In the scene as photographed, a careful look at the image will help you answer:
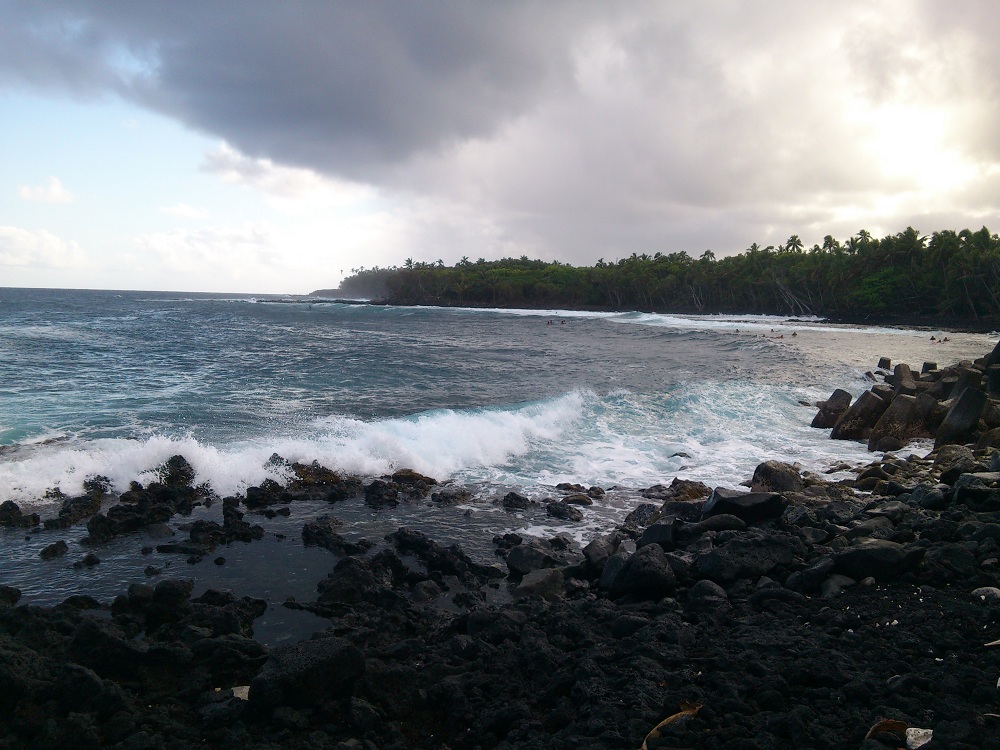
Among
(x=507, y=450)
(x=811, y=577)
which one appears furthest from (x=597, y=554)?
(x=507, y=450)

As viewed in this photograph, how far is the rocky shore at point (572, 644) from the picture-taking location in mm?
3754

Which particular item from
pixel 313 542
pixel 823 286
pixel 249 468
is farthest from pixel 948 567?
pixel 823 286

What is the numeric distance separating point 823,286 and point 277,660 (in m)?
94.8

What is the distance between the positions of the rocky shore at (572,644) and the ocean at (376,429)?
69cm

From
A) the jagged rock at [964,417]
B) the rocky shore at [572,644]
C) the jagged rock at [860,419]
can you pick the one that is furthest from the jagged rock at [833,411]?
the rocky shore at [572,644]

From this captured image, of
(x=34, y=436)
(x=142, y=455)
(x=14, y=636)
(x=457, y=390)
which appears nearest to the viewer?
(x=14, y=636)

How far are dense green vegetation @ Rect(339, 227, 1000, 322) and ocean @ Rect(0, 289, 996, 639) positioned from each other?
4826cm

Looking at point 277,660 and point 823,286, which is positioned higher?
point 823,286

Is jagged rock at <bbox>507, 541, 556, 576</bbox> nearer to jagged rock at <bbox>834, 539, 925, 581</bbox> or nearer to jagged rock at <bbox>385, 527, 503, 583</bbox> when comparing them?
jagged rock at <bbox>385, 527, 503, 583</bbox>

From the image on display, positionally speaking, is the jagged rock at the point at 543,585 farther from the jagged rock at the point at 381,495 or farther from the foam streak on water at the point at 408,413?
the foam streak on water at the point at 408,413

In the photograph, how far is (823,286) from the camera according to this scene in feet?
278

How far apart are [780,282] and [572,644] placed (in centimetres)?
9401

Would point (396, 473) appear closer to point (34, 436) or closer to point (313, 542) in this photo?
point (313, 542)

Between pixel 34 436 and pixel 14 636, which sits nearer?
pixel 14 636
